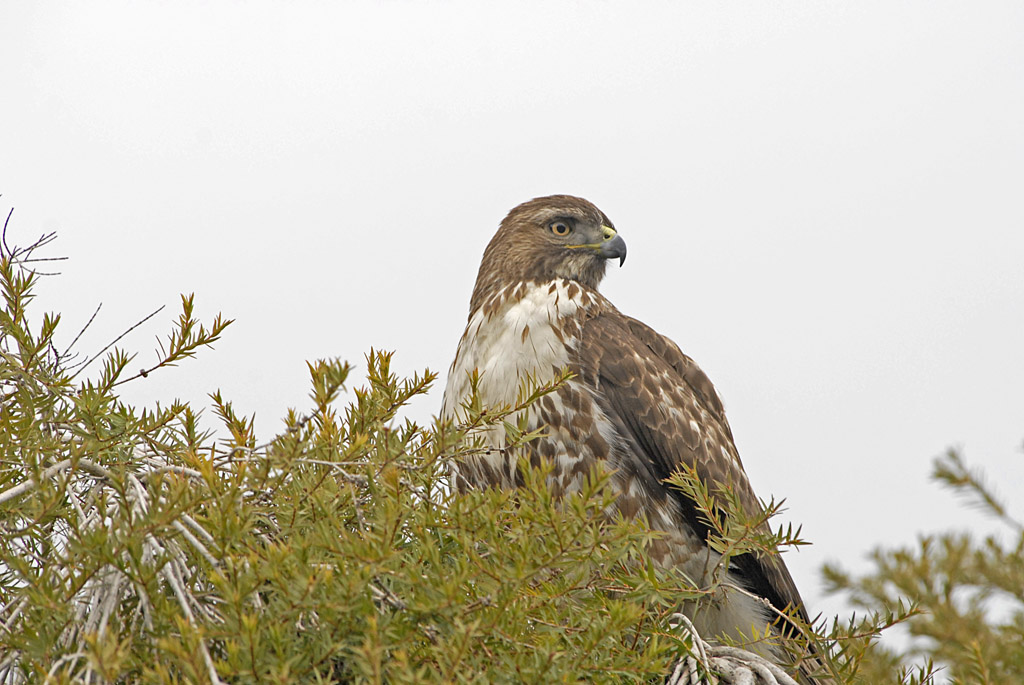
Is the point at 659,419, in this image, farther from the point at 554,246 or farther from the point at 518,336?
the point at 554,246

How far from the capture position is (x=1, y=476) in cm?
222

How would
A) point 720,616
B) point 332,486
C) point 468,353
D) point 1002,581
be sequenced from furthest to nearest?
point 468,353, point 720,616, point 1002,581, point 332,486

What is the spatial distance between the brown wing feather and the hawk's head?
1.67 ft

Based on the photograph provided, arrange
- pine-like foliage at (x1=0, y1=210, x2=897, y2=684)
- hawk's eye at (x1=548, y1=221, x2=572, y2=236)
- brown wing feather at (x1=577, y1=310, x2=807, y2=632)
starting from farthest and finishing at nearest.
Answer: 1. hawk's eye at (x1=548, y1=221, x2=572, y2=236)
2. brown wing feather at (x1=577, y1=310, x2=807, y2=632)
3. pine-like foliage at (x1=0, y1=210, x2=897, y2=684)

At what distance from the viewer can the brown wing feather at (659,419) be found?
4609 millimetres

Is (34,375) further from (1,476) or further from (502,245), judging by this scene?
(502,245)

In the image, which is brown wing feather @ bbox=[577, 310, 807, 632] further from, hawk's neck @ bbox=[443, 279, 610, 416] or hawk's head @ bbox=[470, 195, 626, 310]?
hawk's head @ bbox=[470, 195, 626, 310]

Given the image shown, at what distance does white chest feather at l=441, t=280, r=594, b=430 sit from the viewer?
15.1 feet

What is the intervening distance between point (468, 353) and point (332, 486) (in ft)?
9.89

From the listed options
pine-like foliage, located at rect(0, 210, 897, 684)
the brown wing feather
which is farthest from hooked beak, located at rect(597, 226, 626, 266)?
pine-like foliage, located at rect(0, 210, 897, 684)

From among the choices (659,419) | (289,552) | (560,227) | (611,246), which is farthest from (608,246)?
(289,552)

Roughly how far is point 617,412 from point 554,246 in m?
1.23

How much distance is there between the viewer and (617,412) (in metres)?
4.60

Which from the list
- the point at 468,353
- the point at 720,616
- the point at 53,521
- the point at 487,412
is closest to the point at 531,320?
the point at 468,353
